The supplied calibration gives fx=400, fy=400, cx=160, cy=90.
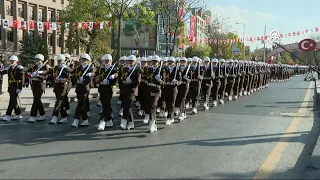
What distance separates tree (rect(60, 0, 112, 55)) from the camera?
4081cm

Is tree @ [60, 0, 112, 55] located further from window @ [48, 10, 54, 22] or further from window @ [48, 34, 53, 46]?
window @ [48, 10, 54, 22]

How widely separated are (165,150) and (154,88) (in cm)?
290

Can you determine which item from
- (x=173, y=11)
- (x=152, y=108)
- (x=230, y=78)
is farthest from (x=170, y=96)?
(x=173, y=11)

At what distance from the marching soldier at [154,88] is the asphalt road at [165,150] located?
34 centimetres

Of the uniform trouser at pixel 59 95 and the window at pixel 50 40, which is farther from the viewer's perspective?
the window at pixel 50 40

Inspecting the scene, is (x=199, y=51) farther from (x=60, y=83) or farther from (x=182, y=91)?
(x=60, y=83)

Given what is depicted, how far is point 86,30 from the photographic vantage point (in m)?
44.8

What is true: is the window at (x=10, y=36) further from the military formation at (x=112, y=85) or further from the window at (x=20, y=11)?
the military formation at (x=112, y=85)

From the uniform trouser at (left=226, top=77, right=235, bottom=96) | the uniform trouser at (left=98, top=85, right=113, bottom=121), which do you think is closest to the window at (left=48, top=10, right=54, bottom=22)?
the uniform trouser at (left=226, top=77, right=235, bottom=96)

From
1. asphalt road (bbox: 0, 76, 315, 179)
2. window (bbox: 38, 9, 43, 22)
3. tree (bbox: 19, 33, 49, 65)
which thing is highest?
window (bbox: 38, 9, 43, 22)

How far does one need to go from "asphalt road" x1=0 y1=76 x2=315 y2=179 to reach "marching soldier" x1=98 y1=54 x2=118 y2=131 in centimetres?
48

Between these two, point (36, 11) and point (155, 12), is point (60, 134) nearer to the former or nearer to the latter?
point (155, 12)

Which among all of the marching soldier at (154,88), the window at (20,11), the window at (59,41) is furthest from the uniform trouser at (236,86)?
the window at (59,41)

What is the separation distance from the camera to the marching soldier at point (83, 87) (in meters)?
10.2
